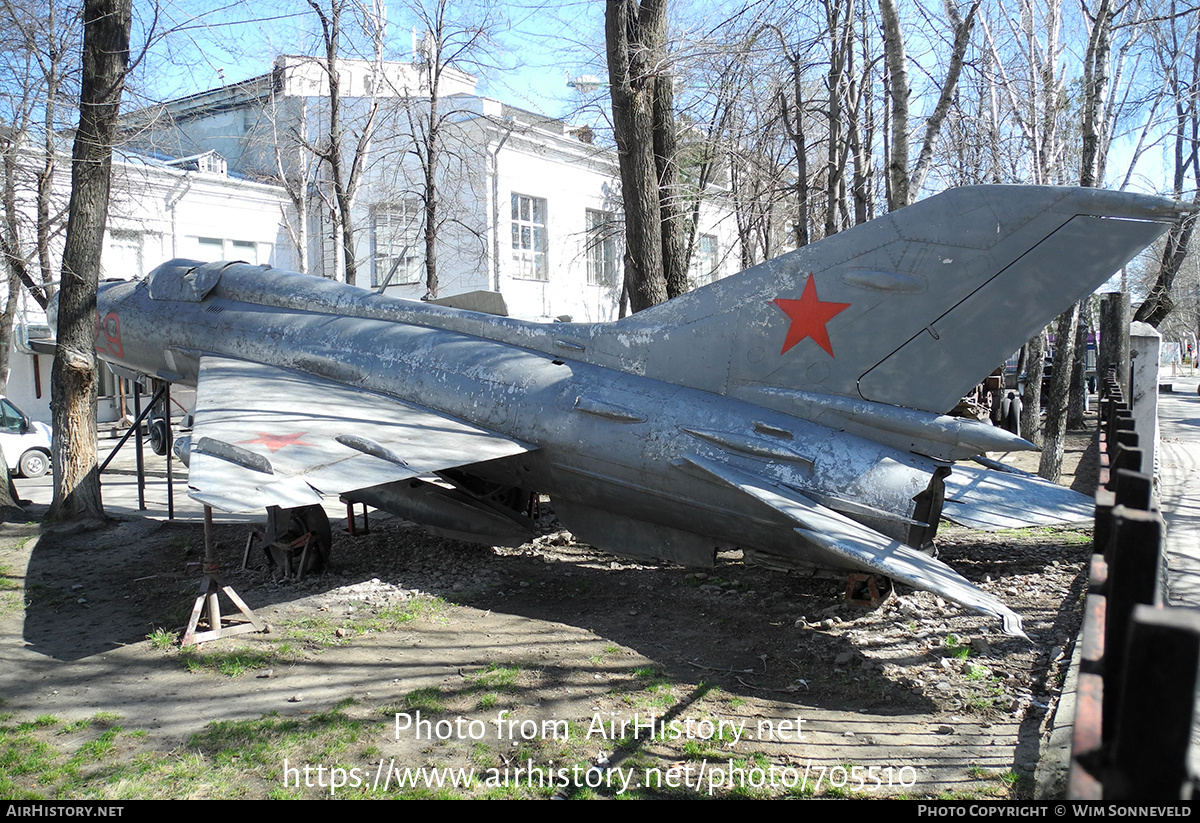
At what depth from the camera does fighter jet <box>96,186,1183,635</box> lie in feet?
18.1

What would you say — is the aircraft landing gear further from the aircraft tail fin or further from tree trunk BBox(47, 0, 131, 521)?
the aircraft tail fin

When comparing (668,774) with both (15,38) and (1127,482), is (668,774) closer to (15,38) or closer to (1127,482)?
(1127,482)

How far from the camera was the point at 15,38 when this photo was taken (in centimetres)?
1415

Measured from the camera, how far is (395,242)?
941 inches

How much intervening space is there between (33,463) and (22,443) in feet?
1.53

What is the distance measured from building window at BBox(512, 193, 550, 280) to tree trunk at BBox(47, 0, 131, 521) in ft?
49.0

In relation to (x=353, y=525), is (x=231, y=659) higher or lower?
lower

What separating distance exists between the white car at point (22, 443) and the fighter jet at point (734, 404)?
972 cm

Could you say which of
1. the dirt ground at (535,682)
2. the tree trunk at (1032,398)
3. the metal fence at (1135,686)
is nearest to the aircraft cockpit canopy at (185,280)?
the dirt ground at (535,682)

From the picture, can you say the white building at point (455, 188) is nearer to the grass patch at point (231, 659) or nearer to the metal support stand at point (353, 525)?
the metal support stand at point (353, 525)

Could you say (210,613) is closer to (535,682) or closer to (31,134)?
(535,682)

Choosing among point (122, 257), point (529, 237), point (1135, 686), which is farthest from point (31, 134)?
point (1135, 686)

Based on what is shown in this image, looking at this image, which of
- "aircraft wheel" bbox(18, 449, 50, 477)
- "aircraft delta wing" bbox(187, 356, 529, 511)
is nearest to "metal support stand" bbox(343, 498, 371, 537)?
"aircraft delta wing" bbox(187, 356, 529, 511)
